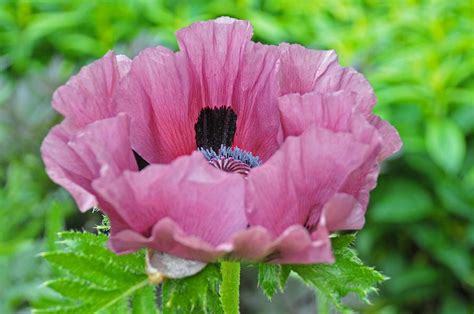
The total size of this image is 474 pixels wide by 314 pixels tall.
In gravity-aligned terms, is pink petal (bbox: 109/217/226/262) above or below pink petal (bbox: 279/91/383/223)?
below

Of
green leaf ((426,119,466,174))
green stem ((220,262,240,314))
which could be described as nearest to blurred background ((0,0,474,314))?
green leaf ((426,119,466,174))

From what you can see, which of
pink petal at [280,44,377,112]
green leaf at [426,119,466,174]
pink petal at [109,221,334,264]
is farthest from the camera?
green leaf at [426,119,466,174]

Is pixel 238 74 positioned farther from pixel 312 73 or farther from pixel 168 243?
pixel 168 243

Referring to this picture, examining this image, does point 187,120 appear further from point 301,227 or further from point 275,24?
point 275,24

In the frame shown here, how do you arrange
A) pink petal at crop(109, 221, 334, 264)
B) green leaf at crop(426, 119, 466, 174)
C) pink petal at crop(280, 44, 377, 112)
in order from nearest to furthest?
pink petal at crop(109, 221, 334, 264)
pink petal at crop(280, 44, 377, 112)
green leaf at crop(426, 119, 466, 174)

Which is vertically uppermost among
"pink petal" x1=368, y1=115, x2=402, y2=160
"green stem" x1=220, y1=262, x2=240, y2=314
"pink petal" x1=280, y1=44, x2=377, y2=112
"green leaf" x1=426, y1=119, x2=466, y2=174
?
"pink petal" x1=280, y1=44, x2=377, y2=112

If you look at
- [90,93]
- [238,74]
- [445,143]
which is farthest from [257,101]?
[445,143]

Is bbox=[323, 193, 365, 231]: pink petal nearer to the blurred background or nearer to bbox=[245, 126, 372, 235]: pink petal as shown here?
bbox=[245, 126, 372, 235]: pink petal
